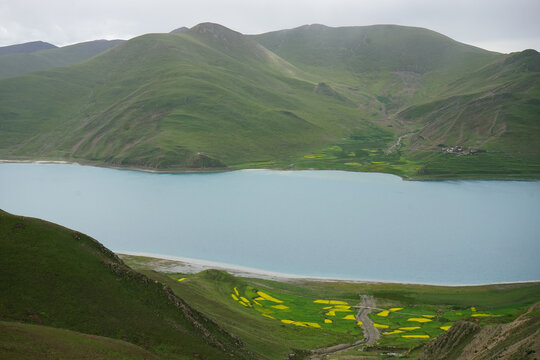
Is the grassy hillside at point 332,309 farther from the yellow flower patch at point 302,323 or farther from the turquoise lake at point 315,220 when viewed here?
the turquoise lake at point 315,220

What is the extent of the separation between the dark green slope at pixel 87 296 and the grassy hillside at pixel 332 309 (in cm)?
1183

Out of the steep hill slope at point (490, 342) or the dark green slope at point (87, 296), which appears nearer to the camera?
the steep hill slope at point (490, 342)

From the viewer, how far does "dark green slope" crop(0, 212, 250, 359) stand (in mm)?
34406

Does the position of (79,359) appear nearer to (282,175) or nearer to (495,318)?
(495,318)

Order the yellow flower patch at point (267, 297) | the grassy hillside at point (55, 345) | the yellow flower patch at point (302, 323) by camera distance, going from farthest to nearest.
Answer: the yellow flower patch at point (267, 297), the yellow flower patch at point (302, 323), the grassy hillside at point (55, 345)

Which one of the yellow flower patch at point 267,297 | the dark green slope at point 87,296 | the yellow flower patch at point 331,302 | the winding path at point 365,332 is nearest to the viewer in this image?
the dark green slope at point 87,296

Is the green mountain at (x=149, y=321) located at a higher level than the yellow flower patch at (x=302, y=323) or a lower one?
higher

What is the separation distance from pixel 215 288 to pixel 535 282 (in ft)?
186

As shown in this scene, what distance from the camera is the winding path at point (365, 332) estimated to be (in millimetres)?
53500

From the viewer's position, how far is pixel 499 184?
169m

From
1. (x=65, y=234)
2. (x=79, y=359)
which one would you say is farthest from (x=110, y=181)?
(x=79, y=359)

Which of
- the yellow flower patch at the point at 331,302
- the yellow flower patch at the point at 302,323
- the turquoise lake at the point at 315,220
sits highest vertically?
the turquoise lake at the point at 315,220

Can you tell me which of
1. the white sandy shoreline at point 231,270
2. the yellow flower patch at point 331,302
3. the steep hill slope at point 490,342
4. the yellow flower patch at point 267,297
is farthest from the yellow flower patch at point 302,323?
the steep hill slope at point 490,342

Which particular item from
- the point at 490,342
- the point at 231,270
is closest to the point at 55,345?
the point at 490,342
